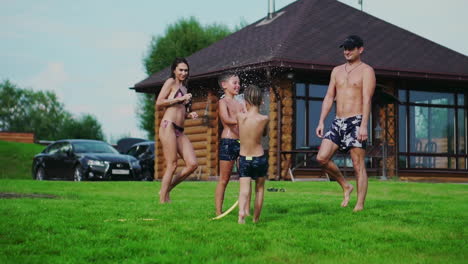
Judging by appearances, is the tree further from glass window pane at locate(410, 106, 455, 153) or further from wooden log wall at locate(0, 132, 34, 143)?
glass window pane at locate(410, 106, 455, 153)

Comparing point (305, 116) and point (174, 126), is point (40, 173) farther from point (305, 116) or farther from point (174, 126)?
point (174, 126)

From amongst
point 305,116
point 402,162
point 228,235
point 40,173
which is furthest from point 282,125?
point 228,235

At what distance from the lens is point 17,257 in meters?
5.96

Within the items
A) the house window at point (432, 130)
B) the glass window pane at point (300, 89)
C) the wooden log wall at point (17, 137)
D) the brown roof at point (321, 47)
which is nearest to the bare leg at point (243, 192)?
the brown roof at point (321, 47)

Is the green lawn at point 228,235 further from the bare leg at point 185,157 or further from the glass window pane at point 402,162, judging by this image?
the glass window pane at point 402,162

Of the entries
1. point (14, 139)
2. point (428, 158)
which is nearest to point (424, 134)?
point (428, 158)

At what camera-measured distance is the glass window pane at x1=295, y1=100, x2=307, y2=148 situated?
23.5 metres

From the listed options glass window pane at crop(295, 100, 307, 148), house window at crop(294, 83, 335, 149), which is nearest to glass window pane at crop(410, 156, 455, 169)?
house window at crop(294, 83, 335, 149)

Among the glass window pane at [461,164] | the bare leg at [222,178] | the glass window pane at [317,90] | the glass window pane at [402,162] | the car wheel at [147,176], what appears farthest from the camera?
the car wheel at [147,176]

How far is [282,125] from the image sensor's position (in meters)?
23.0

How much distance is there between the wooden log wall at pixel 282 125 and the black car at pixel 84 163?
16.1ft

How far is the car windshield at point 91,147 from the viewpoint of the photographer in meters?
25.4

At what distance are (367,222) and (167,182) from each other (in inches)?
135

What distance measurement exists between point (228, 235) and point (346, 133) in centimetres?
273
